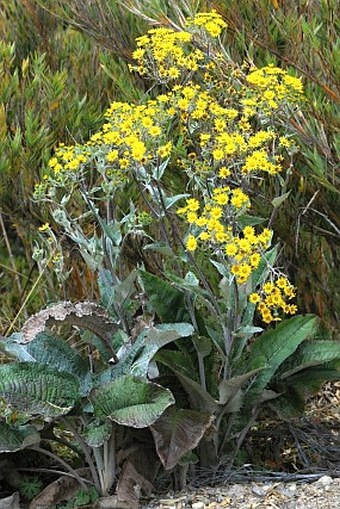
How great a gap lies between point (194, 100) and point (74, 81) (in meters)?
1.99

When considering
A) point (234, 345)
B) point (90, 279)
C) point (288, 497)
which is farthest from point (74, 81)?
point (288, 497)

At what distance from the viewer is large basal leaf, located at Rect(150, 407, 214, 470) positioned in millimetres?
3125

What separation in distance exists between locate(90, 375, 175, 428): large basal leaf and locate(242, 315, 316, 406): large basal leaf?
0.44 m

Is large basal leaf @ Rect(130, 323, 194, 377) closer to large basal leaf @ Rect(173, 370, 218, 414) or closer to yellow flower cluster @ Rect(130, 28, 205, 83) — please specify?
large basal leaf @ Rect(173, 370, 218, 414)

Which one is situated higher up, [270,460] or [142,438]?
[142,438]

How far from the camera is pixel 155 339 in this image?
3156 millimetres

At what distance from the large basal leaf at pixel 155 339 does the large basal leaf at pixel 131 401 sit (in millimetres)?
54

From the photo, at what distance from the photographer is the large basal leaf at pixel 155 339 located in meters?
3.11

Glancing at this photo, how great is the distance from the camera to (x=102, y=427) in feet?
10.3

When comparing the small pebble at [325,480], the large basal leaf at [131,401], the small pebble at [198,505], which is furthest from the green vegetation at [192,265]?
the small pebble at [325,480]

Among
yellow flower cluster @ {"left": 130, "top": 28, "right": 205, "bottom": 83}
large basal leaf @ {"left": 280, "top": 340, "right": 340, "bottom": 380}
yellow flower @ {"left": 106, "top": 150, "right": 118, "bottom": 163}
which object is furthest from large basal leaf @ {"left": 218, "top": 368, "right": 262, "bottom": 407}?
yellow flower cluster @ {"left": 130, "top": 28, "right": 205, "bottom": 83}

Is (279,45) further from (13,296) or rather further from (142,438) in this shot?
(13,296)

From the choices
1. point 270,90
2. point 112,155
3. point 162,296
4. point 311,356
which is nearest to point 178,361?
point 162,296

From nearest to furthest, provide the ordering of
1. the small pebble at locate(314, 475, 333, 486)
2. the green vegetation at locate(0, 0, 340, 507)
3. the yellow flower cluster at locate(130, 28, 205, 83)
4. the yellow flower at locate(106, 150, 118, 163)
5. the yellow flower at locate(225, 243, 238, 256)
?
1. the yellow flower at locate(225, 243, 238, 256)
2. the yellow flower at locate(106, 150, 118, 163)
3. the green vegetation at locate(0, 0, 340, 507)
4. the yellow flower cluster at locate(130, 28, 205, 83)
5. the small pebble at locate(314, 475, 333, 486)
